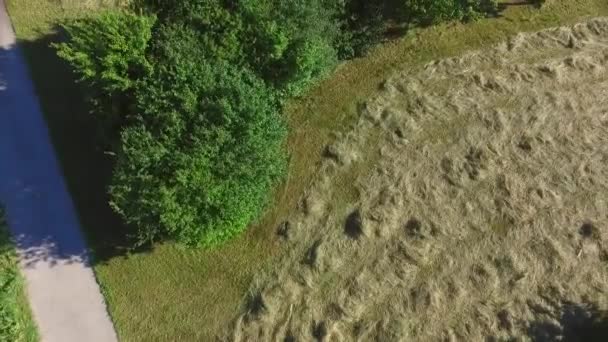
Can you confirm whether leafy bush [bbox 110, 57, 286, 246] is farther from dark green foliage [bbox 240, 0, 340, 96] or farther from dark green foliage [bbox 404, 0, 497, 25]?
dark green foliage [bbox 404, 0, 497, 25]

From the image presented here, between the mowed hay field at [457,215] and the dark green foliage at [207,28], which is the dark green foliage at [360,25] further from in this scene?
the dark green foliage at [207,28]

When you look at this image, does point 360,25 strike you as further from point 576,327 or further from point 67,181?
point 576,327

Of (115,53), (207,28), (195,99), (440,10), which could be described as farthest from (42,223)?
(440,10)

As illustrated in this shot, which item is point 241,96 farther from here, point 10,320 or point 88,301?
point 10,320

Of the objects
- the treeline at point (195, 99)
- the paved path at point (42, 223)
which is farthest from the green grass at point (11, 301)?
the treeline at point (195, 99)

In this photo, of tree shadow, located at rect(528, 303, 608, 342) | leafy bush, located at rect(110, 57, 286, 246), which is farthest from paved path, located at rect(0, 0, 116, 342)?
tree shadow, located at rect(528, 303, 608, 342)

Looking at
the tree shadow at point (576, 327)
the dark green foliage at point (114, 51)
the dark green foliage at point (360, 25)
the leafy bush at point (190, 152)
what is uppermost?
the dark green foliage at point (114, 51)
